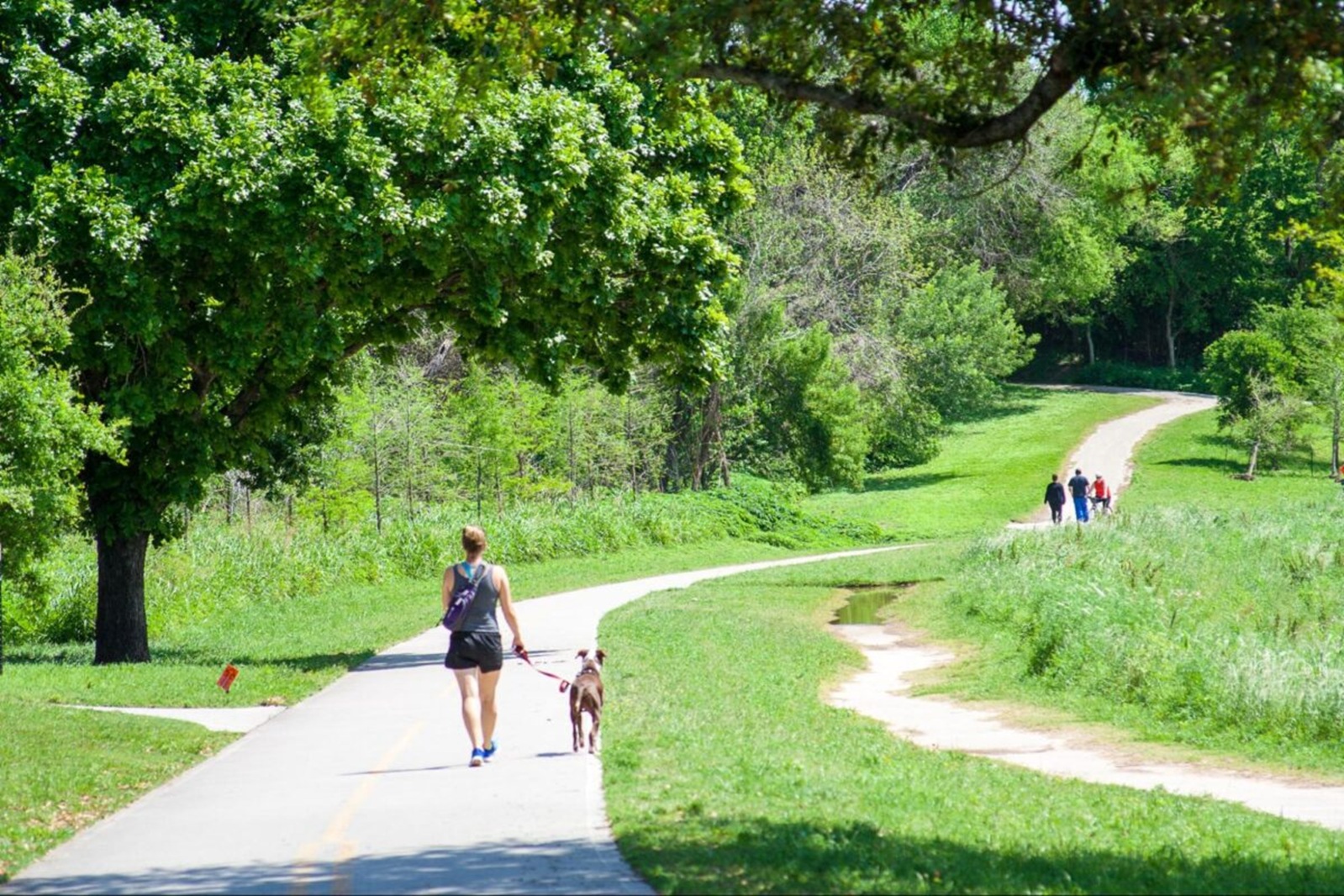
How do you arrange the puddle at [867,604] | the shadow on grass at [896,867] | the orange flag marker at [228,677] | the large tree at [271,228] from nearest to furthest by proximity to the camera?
the shadow on grass at [896,867], the orange flag marker at [228,677], the large tree at [271,228], the puddle at [867,604]

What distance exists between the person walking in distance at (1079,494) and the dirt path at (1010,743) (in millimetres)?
20148

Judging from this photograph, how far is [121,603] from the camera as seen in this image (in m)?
23.4

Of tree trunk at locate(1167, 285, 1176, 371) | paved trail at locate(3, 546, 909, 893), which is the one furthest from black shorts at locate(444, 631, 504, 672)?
tree trunk at locate(1167, 285, 1176, 371)

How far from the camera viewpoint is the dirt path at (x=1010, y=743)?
14836mm

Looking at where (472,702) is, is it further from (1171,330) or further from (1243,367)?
(1171,330)

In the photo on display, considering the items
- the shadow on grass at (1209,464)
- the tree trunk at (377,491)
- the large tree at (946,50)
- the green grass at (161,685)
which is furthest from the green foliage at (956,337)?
the large tree at (946,50)

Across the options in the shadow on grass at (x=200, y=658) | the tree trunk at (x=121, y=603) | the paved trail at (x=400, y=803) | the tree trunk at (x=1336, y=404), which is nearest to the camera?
the paved trail at (x=400, y=803)

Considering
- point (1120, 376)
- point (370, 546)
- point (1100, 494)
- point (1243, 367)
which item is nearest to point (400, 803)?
point (370, 546)

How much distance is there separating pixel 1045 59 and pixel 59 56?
46.9ft

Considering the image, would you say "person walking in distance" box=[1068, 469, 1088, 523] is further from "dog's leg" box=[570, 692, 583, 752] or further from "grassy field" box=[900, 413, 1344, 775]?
"dog's leg" box=[570, 692, 583, 752]

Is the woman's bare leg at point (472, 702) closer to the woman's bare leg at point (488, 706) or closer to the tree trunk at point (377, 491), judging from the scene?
the woman's bare leg at point (488, 706)

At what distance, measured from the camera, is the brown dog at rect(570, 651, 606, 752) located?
530 inches

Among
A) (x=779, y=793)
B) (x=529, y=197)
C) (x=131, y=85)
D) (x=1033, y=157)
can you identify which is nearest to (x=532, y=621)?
(x=529, y=197)

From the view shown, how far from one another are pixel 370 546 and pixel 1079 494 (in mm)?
21951
